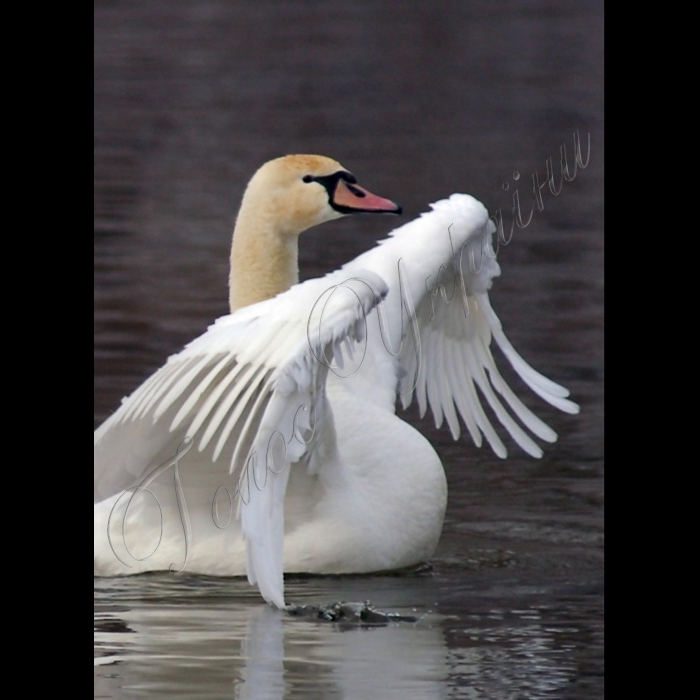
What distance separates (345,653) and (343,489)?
101 centimetres

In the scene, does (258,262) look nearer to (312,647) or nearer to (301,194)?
(301,194)

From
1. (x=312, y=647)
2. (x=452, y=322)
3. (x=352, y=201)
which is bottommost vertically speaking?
(x=312, y=647)

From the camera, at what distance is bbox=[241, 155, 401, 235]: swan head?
649 centimetres

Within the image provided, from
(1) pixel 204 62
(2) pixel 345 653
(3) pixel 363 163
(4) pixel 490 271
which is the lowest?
(2) pixel 345 653

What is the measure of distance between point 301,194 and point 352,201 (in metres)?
0.19

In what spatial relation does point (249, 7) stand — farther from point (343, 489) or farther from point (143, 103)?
point (343, 489)

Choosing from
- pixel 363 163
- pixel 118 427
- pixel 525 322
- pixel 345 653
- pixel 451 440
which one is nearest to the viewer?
pixel 345 653

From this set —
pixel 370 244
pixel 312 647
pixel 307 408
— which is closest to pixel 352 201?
pixel 307 408

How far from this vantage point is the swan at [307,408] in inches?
202

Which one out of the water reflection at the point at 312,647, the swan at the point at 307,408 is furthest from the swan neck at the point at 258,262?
the water reflection at the point at 312,647

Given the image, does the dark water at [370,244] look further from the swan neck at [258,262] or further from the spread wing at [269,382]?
the swan neck at [258,262]

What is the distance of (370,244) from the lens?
33.2 ft

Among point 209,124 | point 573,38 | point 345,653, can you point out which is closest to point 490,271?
point 345,653

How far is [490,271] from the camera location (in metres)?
6.83
